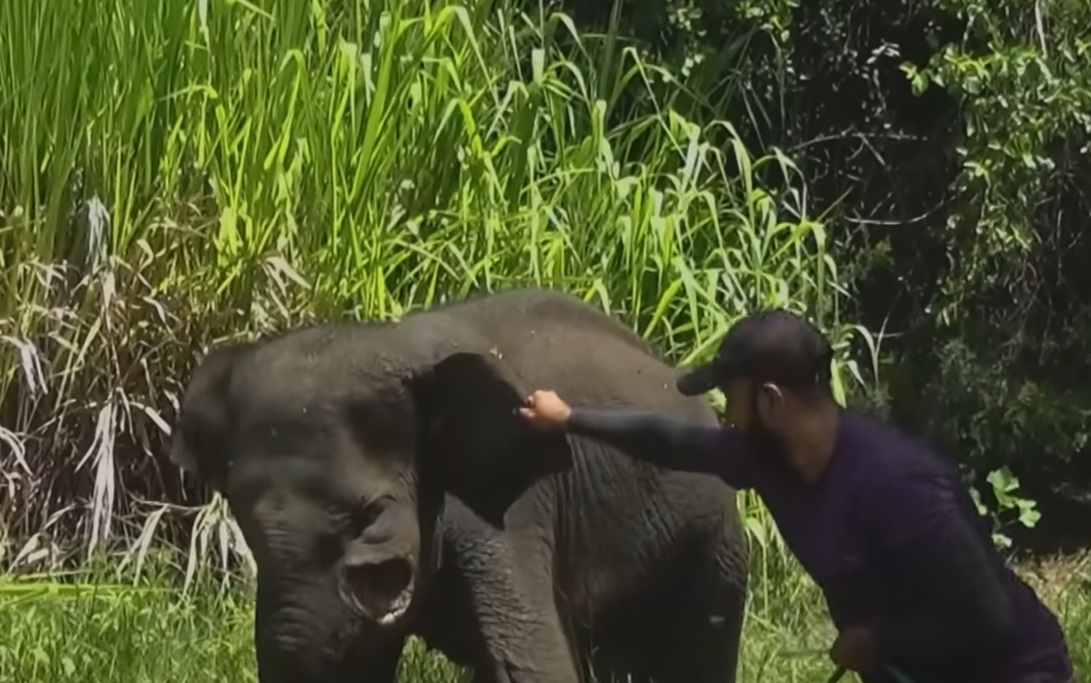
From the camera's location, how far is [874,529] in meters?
4.02

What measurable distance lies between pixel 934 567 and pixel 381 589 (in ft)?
3.34

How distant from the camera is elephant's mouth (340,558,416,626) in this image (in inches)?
167

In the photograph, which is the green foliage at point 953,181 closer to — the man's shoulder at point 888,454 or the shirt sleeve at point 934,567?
the man's shoulder at point 888,454

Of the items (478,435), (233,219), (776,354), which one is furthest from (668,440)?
(233,219)

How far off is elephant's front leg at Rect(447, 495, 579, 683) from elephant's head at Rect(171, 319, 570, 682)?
0.17 ft

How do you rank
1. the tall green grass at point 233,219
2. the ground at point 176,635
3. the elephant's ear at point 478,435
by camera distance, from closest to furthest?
the elephant's ear at point 478,435
the ground at point 176,635
the tall green grass at point 233,219

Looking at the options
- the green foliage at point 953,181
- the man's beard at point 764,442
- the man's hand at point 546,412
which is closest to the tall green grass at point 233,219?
the green foliage at point 953,181

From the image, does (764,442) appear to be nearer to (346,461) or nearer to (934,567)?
(934,567)

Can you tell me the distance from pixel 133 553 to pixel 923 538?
3.33m

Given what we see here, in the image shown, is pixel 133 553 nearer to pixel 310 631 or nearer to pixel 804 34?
pixel 310 631

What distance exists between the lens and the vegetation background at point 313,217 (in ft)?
22.4

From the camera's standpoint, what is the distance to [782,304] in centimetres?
754

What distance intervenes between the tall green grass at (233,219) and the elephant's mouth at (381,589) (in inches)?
95.4

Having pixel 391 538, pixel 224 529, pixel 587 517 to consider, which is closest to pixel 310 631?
pixel 391 538
